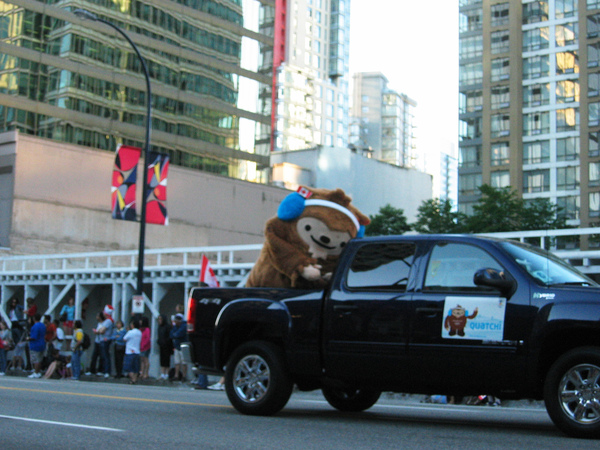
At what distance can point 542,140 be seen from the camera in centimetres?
7925

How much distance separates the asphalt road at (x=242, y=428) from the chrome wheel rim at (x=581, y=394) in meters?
0.24

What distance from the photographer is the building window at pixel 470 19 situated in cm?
8512

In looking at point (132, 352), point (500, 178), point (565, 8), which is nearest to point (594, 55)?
point (565, 8)

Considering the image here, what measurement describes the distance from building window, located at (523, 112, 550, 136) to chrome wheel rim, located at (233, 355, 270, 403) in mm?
73221

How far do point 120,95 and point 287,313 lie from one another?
158 ft

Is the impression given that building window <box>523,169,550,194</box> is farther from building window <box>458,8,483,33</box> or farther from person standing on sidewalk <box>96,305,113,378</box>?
person standing on sidewalk <box>96,305,113,378</box>

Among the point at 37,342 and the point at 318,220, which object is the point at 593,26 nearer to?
the point at 37,342

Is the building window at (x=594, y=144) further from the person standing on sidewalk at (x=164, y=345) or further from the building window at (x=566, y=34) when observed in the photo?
the person standing on sidewalk at (x=164, y=345)

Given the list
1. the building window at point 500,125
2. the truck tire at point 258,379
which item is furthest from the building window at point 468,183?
the truck tire at point 258,379

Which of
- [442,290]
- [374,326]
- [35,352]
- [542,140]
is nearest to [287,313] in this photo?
[374,326]

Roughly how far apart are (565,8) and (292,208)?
72.6m

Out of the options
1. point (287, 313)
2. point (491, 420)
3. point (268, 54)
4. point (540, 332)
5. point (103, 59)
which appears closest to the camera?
point (540, 332)

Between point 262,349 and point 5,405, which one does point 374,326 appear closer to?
point 262,349

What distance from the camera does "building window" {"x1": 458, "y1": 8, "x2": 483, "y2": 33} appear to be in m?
85.1
